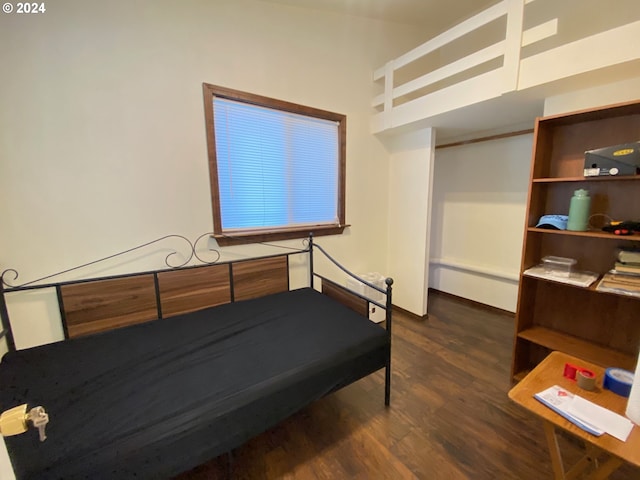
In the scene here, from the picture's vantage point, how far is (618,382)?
1098 millimetres

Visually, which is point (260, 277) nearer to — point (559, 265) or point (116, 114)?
point (116, 114)

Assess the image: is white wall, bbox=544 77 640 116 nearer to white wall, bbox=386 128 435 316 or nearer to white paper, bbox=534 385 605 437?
white wall, bbox=386 128 435 316

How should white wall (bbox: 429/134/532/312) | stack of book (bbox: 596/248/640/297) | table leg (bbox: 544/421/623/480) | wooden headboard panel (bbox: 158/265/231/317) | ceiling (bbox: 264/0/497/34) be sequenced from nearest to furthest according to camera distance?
table leg (bbox: 544/421/623/480), stack of book (bbox: 596/248/640/297), wooden headboard panel (bbox: 158/265/231/317), ceiling (bbox: 264/0/497/34), white wall (bbox: 429/134/532/312)

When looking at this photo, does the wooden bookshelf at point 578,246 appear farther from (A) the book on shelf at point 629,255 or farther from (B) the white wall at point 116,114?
(B) the white wall at point 116,114

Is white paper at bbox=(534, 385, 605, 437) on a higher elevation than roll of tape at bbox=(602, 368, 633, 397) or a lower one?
lower

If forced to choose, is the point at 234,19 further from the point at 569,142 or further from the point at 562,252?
the point at 562,252

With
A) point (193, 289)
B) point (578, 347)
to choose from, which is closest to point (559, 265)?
point (578, 347)

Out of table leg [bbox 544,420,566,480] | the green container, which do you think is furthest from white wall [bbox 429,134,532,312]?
table leg [bbox 544,420,566,480]

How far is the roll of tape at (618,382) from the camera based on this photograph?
3.57 ft

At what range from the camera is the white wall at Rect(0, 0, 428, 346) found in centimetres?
148

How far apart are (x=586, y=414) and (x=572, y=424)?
0.09 m

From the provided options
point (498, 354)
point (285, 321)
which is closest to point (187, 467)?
point (285, 321)

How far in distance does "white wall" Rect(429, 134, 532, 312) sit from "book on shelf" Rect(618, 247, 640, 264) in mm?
1284

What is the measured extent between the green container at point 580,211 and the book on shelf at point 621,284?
12.3 inches
